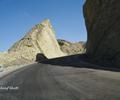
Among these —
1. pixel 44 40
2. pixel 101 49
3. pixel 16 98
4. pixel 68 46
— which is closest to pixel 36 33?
pixel 44 40

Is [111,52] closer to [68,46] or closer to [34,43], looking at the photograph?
[34,43]

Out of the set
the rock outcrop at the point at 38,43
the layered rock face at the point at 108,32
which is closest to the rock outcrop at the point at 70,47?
the rock outcrop at the point at 38,43

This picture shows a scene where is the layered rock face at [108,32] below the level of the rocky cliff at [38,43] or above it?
below

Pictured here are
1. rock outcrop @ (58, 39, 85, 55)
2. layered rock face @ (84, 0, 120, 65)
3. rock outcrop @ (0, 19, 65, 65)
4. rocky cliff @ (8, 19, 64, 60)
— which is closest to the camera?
layered rock face @ (84, 0, 120, 65)

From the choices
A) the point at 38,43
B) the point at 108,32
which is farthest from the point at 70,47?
the point at 108,32

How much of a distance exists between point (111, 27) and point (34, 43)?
68.9 meters

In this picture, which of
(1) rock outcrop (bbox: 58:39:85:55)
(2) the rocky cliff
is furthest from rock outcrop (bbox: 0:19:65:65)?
(1) rock outcrop (bbox: 58:39:85:55)

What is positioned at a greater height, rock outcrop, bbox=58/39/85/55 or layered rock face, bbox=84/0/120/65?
rock outcrop, bbox=58/39/85/55

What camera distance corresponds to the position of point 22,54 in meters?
85.6

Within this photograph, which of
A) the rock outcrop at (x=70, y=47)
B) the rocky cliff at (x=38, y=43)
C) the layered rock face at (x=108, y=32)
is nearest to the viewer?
the layered rock face at (x=108, y=32)

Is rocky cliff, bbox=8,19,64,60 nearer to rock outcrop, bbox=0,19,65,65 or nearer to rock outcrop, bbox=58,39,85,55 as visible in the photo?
rock outcrop, bbox=0,19,65,65

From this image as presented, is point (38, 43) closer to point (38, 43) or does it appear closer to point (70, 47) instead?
point (38, 43)

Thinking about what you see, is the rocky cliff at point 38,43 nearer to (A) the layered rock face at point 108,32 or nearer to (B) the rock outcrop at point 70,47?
(B) the rock outcrop at point 70,47

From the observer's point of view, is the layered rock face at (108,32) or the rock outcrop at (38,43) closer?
the layered rock face at (108,32)
